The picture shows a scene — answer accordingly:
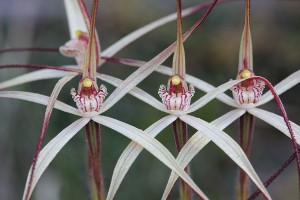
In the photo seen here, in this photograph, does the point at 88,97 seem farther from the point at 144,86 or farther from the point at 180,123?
the point at 144,86

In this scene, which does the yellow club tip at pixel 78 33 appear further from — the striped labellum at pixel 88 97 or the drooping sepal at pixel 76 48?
the striped labellum at pixel 88 97

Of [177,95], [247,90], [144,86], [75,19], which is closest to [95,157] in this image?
[177,95]

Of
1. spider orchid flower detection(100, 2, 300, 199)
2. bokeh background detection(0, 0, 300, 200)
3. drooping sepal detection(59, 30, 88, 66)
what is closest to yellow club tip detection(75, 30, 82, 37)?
drooping sepal detection(59, 30, 88, 66)

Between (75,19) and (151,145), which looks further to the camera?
(75,19)

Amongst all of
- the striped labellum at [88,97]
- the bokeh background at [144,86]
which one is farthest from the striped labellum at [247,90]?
the bokeh background at [144,86]

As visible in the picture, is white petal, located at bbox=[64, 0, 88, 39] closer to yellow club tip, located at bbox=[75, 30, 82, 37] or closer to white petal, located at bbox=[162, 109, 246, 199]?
yellow club tip, located at bbox=[75, 30, 82, 37]

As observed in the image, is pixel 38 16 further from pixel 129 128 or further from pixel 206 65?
pixel 129 128

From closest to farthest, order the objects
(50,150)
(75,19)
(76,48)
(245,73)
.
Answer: (50,150)
(245,73)
(76,48)
(75,19)
